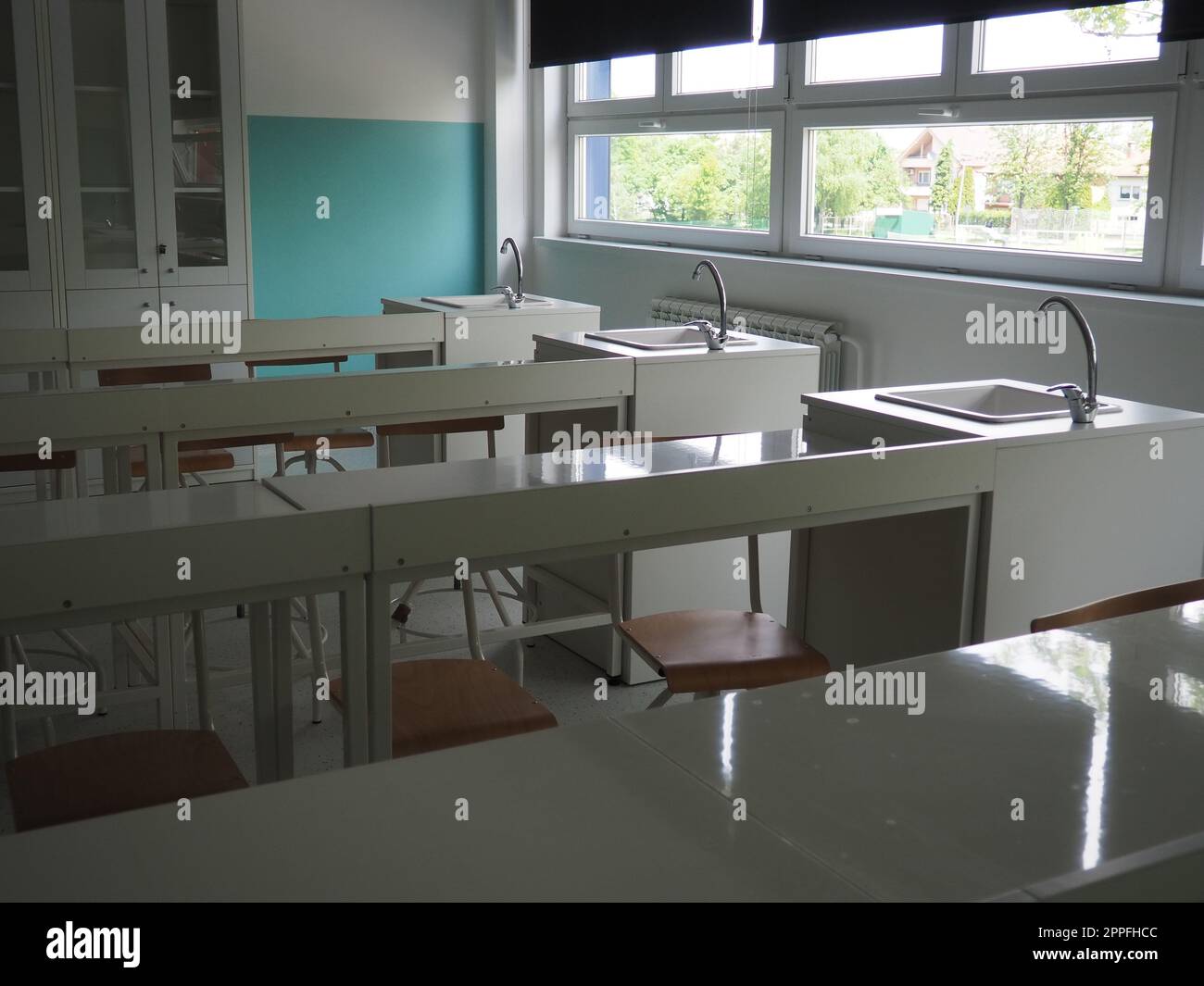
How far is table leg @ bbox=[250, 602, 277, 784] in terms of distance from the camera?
200 centimetres

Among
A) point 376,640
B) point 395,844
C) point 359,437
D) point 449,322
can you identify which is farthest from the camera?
point 449,322

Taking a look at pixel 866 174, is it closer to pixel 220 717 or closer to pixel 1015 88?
pixel 1015 88

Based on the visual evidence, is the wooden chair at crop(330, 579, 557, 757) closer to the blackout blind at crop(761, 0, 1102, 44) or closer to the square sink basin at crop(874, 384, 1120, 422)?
the square sink basin at crop(874, 384, 1120, 422)

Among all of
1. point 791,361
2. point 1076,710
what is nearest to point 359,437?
point 791,361

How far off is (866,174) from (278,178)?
2.97 metres

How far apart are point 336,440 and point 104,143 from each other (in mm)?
2069

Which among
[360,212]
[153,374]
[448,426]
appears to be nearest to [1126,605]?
[448,426]

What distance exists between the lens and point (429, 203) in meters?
6.52

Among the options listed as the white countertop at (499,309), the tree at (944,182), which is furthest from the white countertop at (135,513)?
the tree at (944,182)

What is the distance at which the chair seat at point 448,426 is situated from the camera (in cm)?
345

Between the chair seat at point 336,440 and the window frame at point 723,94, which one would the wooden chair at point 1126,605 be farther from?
the window frame at point 723,94

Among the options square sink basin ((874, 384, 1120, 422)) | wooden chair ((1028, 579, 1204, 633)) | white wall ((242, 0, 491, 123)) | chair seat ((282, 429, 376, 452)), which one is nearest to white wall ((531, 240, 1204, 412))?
square sink basin ((874, 384, 1120, 422))

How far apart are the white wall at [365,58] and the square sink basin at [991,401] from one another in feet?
12.8
